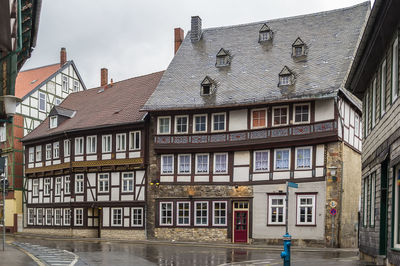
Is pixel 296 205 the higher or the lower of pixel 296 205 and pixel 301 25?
the lower

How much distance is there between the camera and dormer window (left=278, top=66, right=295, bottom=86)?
3422cm

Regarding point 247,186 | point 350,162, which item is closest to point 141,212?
point 247,186

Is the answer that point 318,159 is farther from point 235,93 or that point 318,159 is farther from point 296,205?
point 235,93

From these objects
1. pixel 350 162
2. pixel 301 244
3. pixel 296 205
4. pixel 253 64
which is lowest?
pixel 301 244

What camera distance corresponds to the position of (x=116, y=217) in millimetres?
40781

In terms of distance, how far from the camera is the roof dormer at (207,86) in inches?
1452

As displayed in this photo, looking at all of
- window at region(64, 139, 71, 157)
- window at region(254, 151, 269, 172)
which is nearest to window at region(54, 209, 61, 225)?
window at region(64, 139, 71, 157)

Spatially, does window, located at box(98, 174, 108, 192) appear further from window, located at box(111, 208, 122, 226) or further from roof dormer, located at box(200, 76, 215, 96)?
roof dormer, located at box(200, 76, 215, 96)

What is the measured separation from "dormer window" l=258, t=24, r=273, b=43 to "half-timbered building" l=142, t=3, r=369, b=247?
83 mm

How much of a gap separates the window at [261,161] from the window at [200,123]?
3709 mm

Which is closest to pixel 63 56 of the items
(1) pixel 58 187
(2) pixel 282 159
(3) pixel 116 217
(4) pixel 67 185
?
(1) pixel 58 187

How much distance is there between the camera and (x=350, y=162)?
33.6 metres

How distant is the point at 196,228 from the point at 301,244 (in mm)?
6906

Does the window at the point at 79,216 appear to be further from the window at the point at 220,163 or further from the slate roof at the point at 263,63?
the window at the point at 220,163
